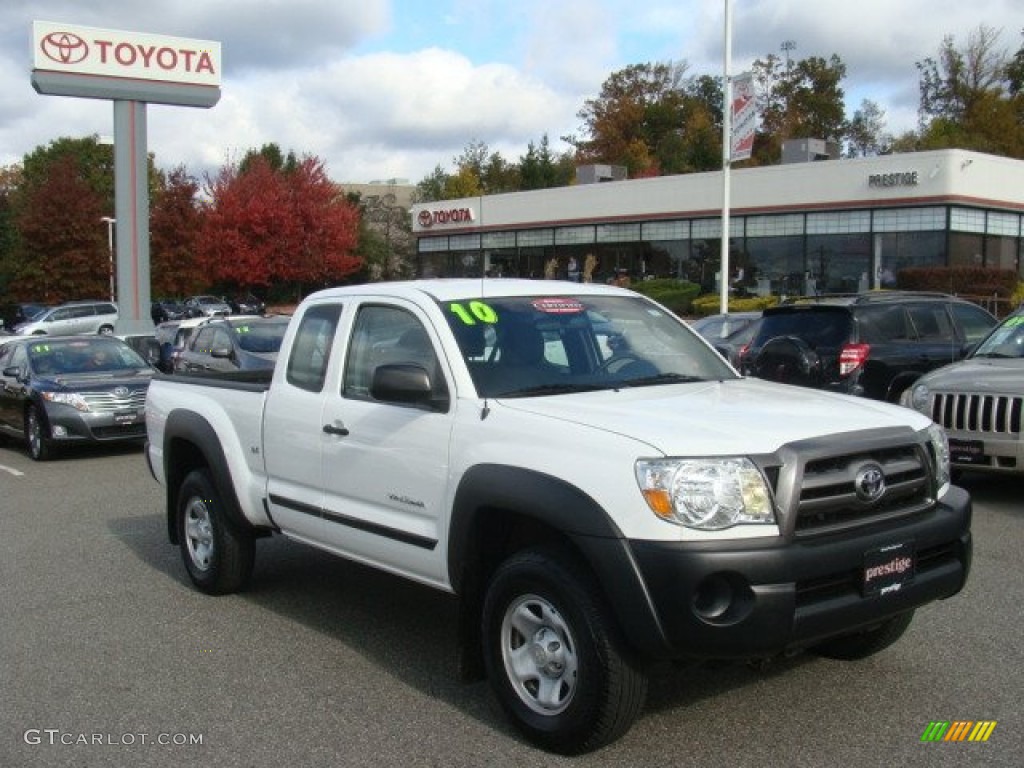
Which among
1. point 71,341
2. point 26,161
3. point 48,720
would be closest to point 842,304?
point 48,720

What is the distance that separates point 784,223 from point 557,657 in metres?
36.8

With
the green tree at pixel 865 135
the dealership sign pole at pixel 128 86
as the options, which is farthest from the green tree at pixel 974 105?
the dealership sign pole at pixel 128 86

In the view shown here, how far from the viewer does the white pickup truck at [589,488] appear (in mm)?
4012

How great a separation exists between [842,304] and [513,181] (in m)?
66.6

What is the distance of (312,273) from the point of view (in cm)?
5094

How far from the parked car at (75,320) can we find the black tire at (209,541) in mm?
34429

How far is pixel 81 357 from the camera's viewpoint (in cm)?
1502

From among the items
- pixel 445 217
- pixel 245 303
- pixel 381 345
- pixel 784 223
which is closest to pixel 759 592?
pixel 381 345

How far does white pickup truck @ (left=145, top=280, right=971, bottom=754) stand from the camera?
401 cm

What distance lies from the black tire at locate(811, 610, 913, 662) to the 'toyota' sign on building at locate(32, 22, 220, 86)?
1313 inches

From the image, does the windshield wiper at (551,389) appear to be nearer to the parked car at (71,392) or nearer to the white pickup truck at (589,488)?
the white pickup truck at (589,488)

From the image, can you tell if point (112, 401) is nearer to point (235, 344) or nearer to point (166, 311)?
point (235, 344)

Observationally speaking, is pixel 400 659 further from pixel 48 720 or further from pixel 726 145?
pixel 726 145
